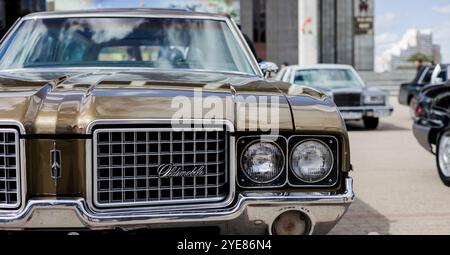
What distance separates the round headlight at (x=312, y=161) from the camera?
278 cm

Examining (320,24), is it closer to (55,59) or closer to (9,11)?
(9,11)

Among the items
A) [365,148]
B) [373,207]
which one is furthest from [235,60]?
[365,148]

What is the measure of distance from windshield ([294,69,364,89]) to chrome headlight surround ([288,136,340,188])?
11.2 meters

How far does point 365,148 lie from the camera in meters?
10.1

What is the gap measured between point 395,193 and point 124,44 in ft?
10.6

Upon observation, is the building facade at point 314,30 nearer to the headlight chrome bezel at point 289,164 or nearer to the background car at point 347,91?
the background car at point 347,91

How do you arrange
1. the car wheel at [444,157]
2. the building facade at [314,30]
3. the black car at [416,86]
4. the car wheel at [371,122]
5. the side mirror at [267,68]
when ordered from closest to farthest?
the side mirror at [267,68] → the car wheel at [444,157] → the car wheel at [371,122] → the black car at [416,86] → the building facade at [314,30]

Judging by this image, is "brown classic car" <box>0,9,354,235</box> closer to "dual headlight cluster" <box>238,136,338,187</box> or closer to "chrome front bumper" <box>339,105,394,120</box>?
"dual headlight cluster" <box>238,136,338,187</box>

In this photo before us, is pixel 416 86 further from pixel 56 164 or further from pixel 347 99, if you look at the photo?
pixel 56 164

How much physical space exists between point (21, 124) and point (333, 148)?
1408mm

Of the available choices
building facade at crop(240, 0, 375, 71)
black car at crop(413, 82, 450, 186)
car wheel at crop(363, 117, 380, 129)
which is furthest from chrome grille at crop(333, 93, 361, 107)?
building facade at crop(240, 0, 375, 71)

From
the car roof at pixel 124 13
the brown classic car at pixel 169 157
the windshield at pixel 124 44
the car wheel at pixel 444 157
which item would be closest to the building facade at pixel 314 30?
the car wheel at pixel 444 157

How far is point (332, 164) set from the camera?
9.22 feet

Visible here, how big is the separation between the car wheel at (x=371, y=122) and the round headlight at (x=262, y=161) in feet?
36.3
